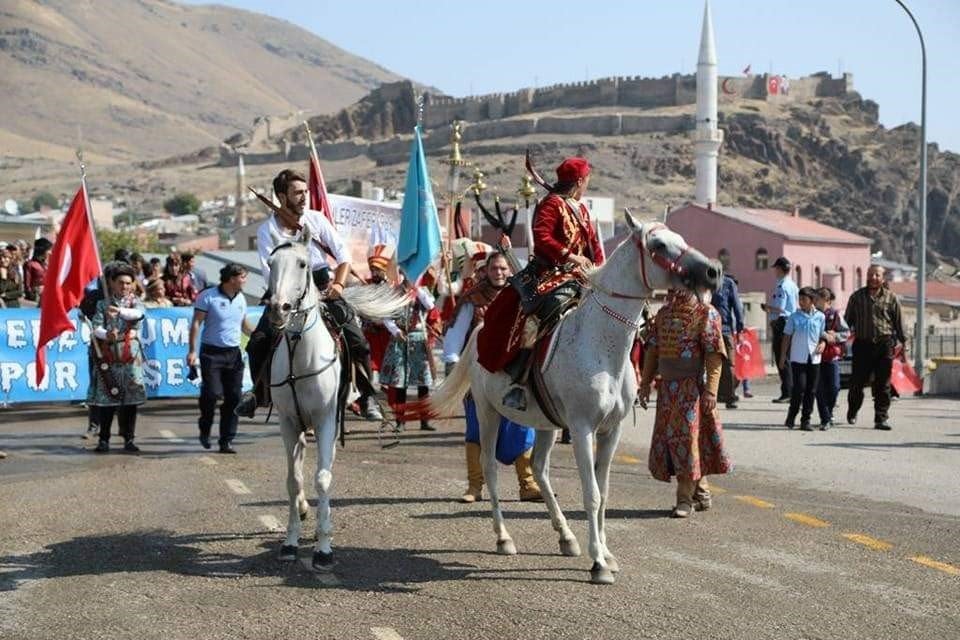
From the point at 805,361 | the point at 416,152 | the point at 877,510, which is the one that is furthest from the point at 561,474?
the point at 416,152

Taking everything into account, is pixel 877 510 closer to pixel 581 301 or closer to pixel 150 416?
pixel 581 301

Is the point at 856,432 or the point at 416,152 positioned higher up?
the point at 416,152

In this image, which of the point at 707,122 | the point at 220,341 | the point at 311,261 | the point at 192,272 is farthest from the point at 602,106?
the point at 311,261

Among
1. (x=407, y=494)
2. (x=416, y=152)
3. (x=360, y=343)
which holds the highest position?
(x=416, y=152)

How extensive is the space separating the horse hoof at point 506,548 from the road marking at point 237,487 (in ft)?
11.4

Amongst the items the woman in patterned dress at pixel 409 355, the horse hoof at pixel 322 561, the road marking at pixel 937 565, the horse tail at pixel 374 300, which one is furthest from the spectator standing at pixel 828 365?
the horse hoof at pixel 322 561

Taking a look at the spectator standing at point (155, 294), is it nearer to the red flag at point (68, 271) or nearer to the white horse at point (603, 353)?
the red flag at point (68, 271)

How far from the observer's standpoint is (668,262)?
30.8 ft

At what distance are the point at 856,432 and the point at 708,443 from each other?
7535 mm

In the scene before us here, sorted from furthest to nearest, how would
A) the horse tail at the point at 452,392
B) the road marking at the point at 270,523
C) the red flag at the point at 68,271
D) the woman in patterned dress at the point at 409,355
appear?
the woman in patterned dress at the point at 409,355 → the red flag at the point at 68,271 → the horse tail at the point at 452,392 → the road marking at the point at 270,523

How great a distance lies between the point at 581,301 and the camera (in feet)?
32.6

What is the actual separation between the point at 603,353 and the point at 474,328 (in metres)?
3.20

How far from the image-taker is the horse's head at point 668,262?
30.1ft

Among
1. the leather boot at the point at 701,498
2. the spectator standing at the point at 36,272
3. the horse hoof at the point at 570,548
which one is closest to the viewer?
the horse hoof at the point at 570,548
